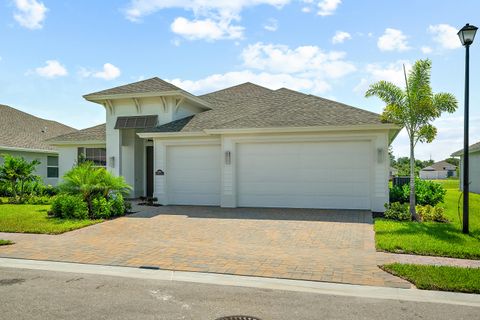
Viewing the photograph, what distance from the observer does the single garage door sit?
14.1 metres

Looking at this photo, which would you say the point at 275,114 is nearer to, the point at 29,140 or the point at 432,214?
the point at 432,214

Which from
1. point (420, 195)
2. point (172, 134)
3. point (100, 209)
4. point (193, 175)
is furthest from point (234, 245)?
point (420, 195)

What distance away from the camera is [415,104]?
12.3 metres

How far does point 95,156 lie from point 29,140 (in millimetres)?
6698

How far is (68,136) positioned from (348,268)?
19506 millimetres

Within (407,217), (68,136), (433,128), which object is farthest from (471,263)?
(68,136)

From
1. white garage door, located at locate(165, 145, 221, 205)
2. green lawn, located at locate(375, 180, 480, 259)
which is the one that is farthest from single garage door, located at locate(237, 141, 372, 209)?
green lawn, located at locate(375, 180, 480, 259)

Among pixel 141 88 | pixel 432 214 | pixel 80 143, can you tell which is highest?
pixel 141 88

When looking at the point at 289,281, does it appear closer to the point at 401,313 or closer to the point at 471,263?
the point at 401,313

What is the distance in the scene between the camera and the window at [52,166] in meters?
25.4

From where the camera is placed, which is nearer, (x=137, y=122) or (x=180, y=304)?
(x=180, y=304)

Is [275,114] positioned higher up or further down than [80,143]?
higher up

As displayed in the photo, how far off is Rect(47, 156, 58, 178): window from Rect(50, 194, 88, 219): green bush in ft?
45.3

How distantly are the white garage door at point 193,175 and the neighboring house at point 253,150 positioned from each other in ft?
0.14
